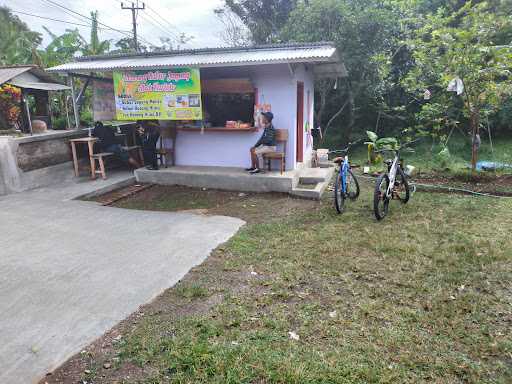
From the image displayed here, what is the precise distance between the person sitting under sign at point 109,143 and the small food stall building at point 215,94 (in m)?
0.94

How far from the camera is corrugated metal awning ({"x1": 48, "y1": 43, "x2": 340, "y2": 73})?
698cm

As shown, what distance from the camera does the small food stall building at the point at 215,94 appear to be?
7.91 meters

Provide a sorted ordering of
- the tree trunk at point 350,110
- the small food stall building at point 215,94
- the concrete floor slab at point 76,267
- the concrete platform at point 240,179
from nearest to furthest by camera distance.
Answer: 1. the concrete floor slab at point 76,267
2. the concrete platform at point 240,179
3. the small food stall building at point 215,94
4. the tree trunk at point 350,110

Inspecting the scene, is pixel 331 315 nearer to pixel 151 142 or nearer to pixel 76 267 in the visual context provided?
pixel 76 267

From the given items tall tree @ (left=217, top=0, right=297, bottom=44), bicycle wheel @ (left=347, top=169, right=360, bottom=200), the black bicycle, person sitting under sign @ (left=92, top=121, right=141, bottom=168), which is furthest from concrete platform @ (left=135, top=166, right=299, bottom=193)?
tall tree @ (left=217, top=0, right=297, bottom=44)

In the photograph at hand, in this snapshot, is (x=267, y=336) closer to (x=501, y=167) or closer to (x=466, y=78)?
(x=466, y=78)

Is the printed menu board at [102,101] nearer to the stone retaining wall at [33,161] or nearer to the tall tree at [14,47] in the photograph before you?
the stone retaining wall at [33,161]

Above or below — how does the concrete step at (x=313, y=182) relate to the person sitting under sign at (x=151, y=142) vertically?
below

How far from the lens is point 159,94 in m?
8.26

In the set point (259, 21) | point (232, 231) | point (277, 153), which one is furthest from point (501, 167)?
point (259, 21)

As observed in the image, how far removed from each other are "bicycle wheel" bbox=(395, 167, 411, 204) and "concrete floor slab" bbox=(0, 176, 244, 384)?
2.89 metres

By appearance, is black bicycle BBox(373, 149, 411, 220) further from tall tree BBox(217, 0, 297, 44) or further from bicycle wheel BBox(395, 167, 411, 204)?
tall tree BBox(217, 0, 297, 44)

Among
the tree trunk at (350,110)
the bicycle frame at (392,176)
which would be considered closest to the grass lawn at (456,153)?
the tree trunk at (350,110)

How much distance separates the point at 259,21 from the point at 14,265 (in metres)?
17.3
